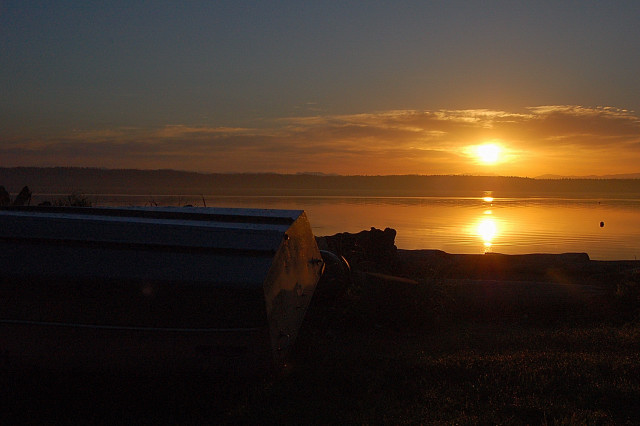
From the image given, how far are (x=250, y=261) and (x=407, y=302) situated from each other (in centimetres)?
466

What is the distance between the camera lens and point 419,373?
668 centimetres

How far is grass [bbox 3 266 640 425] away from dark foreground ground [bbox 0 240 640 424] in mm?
17

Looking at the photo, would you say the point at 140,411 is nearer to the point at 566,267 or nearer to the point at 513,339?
the point at 513,339

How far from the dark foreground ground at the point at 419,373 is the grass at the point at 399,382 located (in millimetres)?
17

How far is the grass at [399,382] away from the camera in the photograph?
5.40 metres

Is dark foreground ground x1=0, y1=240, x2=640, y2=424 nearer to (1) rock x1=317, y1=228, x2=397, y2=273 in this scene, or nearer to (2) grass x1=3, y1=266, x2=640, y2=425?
(2) grass x1=3, y1=266, x2=640, y2=425

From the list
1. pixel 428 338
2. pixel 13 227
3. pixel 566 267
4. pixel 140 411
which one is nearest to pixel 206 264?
pixel 140 411

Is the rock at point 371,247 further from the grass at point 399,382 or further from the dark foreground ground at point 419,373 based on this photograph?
the grass at point 399,382

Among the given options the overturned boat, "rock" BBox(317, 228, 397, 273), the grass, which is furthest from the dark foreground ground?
"rock" BBox(317, 228, 397, 273)

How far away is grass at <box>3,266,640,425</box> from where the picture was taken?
17.7ft

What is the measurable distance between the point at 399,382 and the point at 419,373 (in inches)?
14.8

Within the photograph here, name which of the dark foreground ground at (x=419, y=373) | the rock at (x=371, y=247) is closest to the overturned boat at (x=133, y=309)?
the dark foreground ground at (x=419, y=373)

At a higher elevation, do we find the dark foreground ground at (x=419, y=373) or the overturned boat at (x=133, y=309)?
the overturned boat at (x=133, y=309)

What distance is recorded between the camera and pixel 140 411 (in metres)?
5.53
